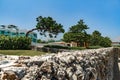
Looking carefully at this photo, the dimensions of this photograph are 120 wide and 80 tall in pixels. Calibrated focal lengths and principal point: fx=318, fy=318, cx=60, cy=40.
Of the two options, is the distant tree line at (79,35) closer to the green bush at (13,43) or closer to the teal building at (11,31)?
the teal building at (11,31)

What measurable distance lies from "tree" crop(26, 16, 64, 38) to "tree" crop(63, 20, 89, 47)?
22.3ft

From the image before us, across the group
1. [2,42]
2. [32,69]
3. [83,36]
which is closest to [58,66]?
[32,69]

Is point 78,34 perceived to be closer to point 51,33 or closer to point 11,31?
point 51,33

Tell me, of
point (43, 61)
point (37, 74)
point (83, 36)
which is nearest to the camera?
point (37, 74)

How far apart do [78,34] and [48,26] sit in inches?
298

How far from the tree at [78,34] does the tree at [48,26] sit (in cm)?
680

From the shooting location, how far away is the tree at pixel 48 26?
181 ft

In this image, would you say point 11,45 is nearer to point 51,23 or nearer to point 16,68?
point 51,23

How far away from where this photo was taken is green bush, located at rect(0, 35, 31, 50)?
144ft

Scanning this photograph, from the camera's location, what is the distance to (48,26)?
185 feet

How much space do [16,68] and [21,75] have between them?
0.09 m

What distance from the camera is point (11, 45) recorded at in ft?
146

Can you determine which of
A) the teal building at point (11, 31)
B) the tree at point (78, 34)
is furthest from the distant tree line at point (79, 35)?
the teal building at point (11, 31)

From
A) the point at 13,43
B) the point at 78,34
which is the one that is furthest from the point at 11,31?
the point at 13,43
